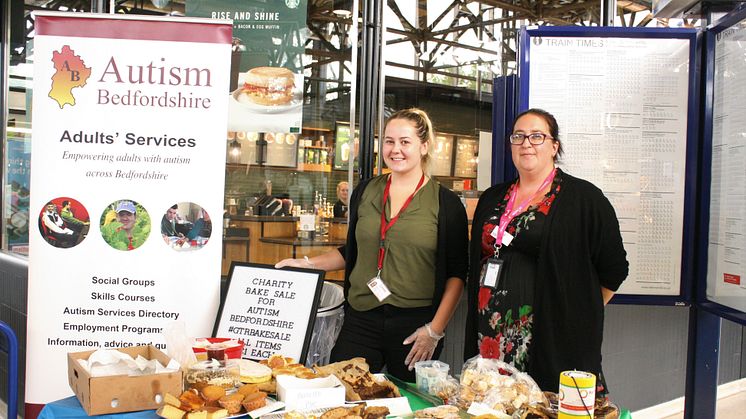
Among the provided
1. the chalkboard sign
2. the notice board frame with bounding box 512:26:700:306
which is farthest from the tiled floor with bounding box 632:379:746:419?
the chalkboard sign

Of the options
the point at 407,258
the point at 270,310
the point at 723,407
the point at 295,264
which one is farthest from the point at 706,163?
the point at 723,407

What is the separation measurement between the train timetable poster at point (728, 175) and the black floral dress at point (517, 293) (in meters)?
0.95

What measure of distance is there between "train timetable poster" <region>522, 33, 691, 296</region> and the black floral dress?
855mm

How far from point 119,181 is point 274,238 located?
111cm

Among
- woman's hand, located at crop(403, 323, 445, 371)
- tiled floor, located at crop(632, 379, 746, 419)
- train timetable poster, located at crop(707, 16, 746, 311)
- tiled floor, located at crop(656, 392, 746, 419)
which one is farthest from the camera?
tiled floor, located at crop(656, 392, 746, 419)

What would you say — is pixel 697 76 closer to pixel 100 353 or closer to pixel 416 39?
pixel 416 39

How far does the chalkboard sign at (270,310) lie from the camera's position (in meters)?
2.65

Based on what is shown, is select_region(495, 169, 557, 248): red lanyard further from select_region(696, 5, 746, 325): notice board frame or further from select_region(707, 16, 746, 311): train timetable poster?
select_region(696, 5, 746, 325): notice board frame

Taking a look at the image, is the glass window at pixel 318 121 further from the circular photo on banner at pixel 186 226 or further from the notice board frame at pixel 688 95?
the circular photo on banner at pixel 186 226

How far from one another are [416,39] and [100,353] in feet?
9.35

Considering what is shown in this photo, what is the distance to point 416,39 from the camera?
420 centimetres

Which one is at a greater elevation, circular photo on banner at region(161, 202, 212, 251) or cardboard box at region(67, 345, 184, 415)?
circular photo on banner at region(161, 202, 212, 251)

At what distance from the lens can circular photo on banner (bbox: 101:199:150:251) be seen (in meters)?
3.00

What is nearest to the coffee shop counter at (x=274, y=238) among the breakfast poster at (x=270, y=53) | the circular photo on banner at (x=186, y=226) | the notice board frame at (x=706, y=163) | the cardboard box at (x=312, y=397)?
the breakfast poster at (x=270, y=53)
